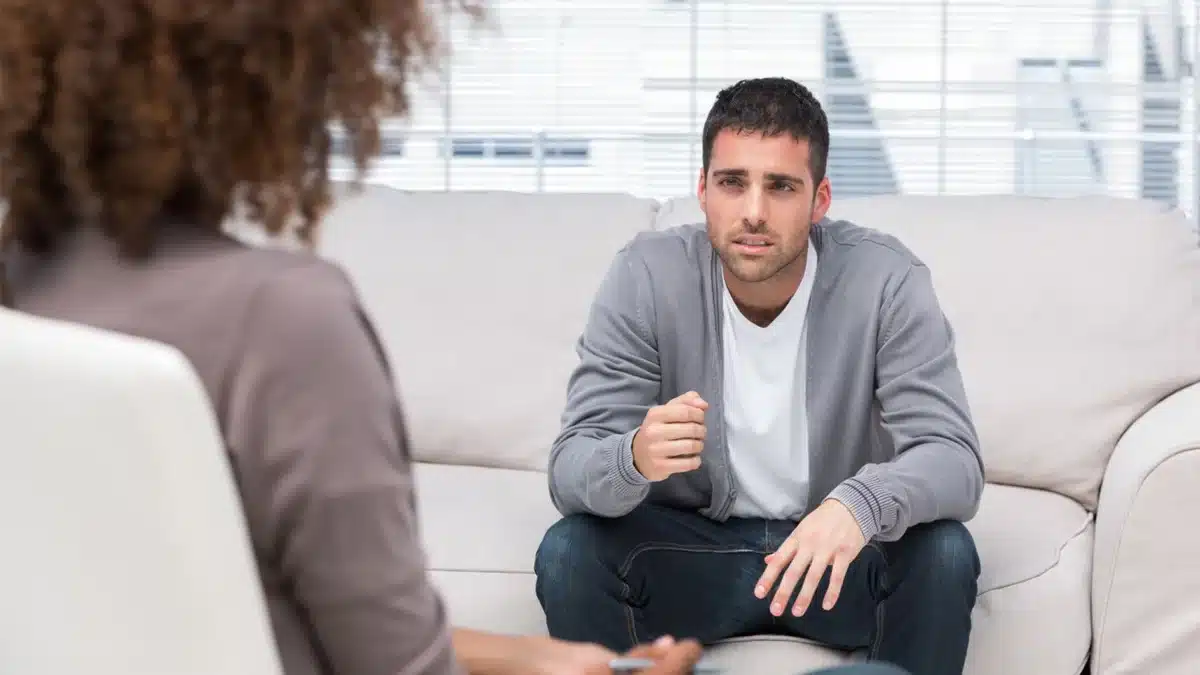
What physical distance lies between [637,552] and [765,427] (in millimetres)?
275

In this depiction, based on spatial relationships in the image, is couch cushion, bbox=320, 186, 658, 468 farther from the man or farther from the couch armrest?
the couch armrest

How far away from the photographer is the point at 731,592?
1936 mm

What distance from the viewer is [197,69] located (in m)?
0.69

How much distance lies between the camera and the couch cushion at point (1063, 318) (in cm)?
237

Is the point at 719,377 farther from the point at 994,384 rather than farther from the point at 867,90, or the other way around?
the point at 867,90

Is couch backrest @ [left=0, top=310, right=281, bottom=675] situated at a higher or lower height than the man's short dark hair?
lower

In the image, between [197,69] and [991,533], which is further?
[991,533]

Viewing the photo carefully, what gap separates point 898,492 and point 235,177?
1.31 m

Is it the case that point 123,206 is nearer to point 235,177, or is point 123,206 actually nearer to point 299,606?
point 235,177

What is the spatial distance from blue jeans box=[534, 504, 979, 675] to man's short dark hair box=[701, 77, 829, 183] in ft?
1.93

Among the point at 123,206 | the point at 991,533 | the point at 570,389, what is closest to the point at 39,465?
the point at 123,206

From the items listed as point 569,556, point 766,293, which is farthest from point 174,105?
point 766,293

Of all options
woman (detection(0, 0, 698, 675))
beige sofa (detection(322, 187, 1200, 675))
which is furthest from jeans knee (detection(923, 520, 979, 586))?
woman (detection(0, 0, 698, 675))

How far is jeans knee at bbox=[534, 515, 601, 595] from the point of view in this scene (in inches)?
76.2
